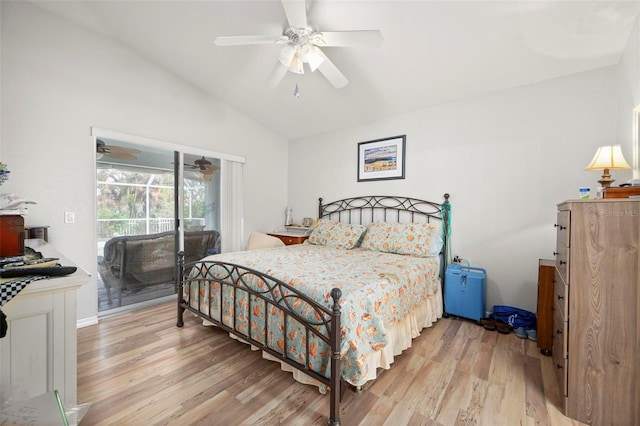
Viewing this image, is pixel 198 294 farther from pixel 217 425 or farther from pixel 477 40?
pixel 477 40

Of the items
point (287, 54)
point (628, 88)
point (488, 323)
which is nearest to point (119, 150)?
point (287, 54)

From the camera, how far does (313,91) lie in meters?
3.43

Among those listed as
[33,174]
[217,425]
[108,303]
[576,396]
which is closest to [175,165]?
[33,174]

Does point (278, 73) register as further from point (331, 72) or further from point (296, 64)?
point (331, 72)

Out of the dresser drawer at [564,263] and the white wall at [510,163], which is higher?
the white wall at [510,163]

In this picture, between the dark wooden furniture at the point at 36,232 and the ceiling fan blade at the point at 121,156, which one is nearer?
the dark wooden furniture at the point at 36,232

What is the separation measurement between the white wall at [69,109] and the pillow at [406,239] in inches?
110

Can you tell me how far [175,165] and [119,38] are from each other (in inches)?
57.5

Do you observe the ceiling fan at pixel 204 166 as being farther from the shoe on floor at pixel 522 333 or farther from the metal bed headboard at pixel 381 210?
the shoe on floor at pixel 522 333

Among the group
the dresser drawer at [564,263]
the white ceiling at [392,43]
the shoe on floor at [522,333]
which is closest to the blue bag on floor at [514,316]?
the shoe on floor at [522,333]

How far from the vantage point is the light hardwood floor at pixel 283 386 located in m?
1.58

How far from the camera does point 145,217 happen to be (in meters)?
3.35

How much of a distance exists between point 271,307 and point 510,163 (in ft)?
9.23

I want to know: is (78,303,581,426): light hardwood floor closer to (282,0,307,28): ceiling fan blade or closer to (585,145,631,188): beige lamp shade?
(585,145,631,188): beige lamp shade
